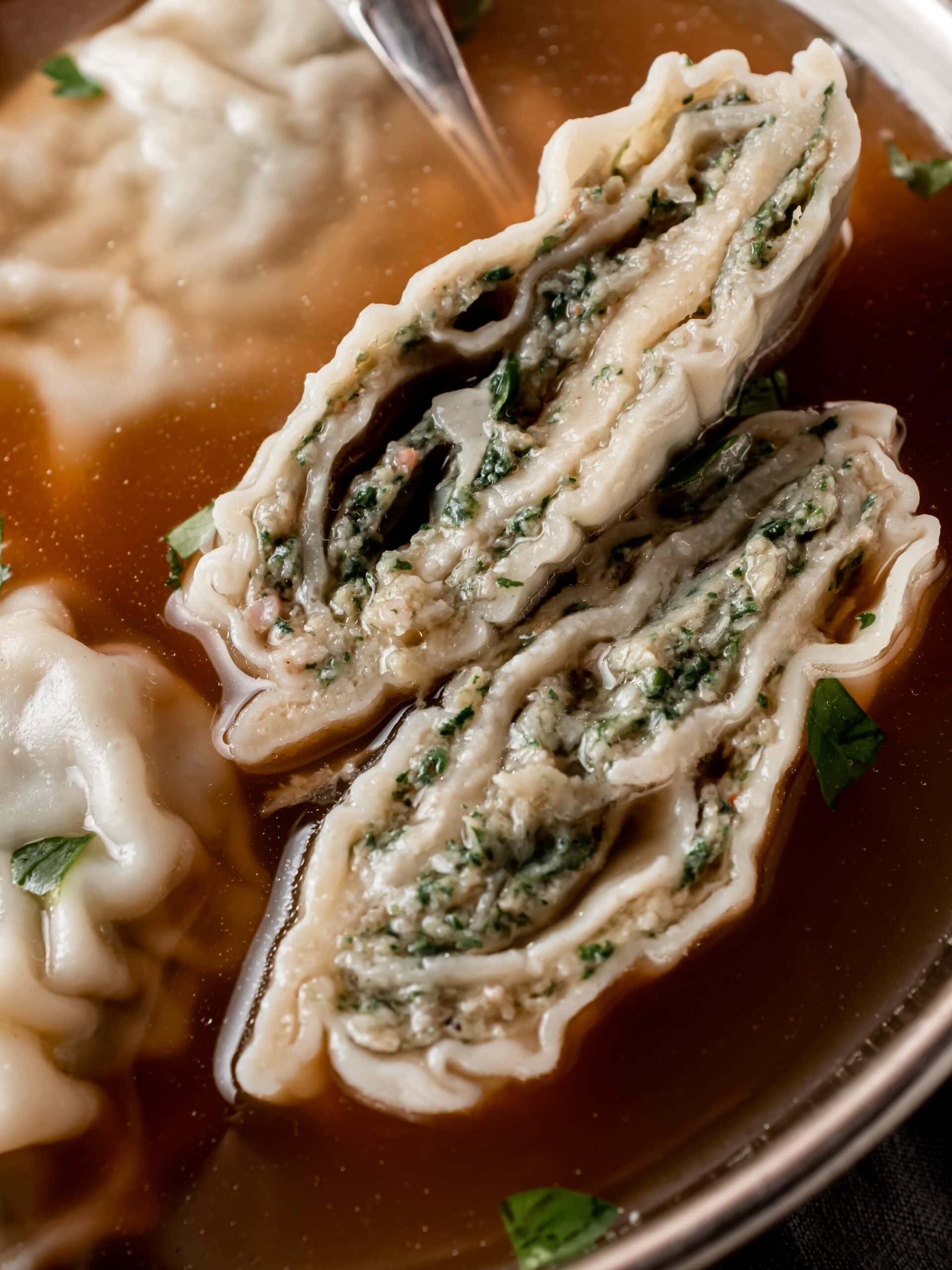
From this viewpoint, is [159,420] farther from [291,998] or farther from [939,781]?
[939,781]

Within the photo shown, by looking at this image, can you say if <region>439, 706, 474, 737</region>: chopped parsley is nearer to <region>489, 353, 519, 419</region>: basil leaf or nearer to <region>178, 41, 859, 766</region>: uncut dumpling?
<region>178, 41, 859, 766</region>: uncut dumpling

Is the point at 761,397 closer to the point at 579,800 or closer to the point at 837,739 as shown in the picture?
the point at 837,739

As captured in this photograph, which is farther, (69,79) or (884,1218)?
(69,79)

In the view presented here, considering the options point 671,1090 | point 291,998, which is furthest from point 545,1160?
point 291,998

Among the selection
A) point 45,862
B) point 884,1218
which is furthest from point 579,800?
point 884,1218

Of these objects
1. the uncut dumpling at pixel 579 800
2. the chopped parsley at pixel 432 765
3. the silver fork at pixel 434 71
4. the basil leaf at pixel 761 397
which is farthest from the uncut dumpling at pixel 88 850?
the silver fork at pixel 434 71

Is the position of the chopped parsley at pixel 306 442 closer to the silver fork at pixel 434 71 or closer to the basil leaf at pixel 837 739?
the basil leaf at pixel 837 739
